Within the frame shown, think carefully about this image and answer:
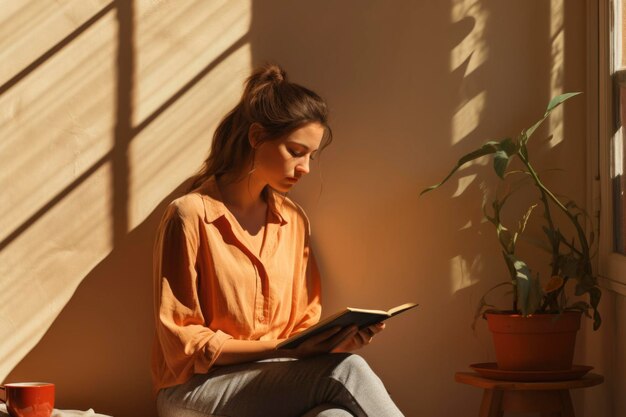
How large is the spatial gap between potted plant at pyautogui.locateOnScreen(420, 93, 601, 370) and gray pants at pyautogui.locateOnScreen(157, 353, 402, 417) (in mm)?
549

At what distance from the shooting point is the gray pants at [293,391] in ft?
8.20

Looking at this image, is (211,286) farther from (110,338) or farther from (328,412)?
(328,412)

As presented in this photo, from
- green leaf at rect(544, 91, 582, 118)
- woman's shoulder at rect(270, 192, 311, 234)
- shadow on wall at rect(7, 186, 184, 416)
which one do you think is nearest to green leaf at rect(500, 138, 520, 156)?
green leaf at rect(544, 91, 582, 118)

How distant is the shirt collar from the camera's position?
2.81 metres

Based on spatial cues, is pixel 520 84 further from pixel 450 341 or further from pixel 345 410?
pixel 345 410

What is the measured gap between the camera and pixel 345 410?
250 centimetres

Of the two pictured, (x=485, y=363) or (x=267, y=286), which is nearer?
(x=267, y=286)

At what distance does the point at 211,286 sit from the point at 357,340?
18.9 inches

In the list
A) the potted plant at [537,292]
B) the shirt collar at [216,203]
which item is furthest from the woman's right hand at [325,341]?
the potted plant at [537,292]

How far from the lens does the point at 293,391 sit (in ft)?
8.41

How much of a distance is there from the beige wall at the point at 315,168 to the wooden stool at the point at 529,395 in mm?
287

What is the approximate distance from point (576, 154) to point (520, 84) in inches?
11.7

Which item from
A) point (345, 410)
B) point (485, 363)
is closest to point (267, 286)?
point (345, 410)

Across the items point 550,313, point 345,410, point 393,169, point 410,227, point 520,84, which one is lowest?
point 345,410
